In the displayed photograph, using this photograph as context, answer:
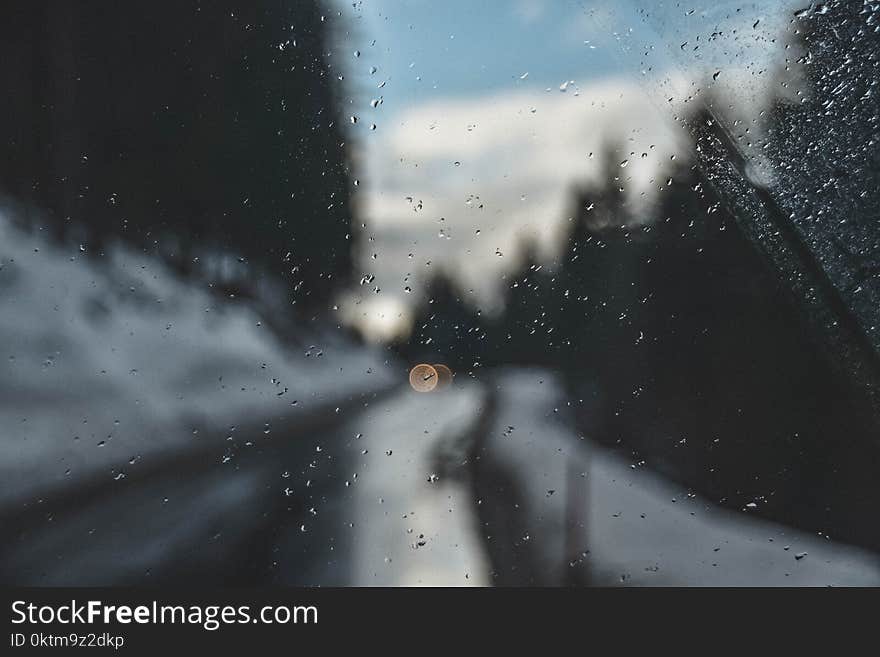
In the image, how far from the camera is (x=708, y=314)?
2.54 meters

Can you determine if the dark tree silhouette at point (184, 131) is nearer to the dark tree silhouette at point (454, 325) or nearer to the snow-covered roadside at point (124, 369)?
the snow-covered roadside at point (124, 369)

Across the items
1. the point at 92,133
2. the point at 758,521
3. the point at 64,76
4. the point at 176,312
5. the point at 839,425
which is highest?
the point at 64,76

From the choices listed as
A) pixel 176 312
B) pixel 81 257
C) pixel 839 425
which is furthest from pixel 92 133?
pixel 839 425

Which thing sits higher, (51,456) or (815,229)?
(51,456)

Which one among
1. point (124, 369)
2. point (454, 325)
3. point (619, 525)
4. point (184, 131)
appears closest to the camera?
point (619, 525)

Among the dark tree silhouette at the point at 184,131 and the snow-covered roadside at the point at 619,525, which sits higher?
the dark tree silhouette at the point at 184,131

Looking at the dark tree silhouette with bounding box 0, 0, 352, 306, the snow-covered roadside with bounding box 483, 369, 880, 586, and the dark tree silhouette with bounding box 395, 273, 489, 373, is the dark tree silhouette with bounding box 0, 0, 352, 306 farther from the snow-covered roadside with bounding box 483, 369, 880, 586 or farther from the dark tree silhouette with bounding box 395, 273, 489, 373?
the snow-covered roadside with bounding box 483, 369, 880, 586

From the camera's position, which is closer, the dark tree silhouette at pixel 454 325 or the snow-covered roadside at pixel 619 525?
the snow-covered roadside at pixel 619 525

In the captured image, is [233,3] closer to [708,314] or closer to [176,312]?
[176,312]

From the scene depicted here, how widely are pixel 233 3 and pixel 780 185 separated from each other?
232 centimetres

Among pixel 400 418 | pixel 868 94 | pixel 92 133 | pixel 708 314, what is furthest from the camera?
pixel 92 133

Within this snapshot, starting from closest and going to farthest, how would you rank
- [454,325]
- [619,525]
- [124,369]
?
[619,525] → [454,325] → [124,369]

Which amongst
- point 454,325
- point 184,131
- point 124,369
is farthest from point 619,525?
point 184,131

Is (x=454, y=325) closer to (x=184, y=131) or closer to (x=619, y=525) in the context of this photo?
(x=619, y=525)
